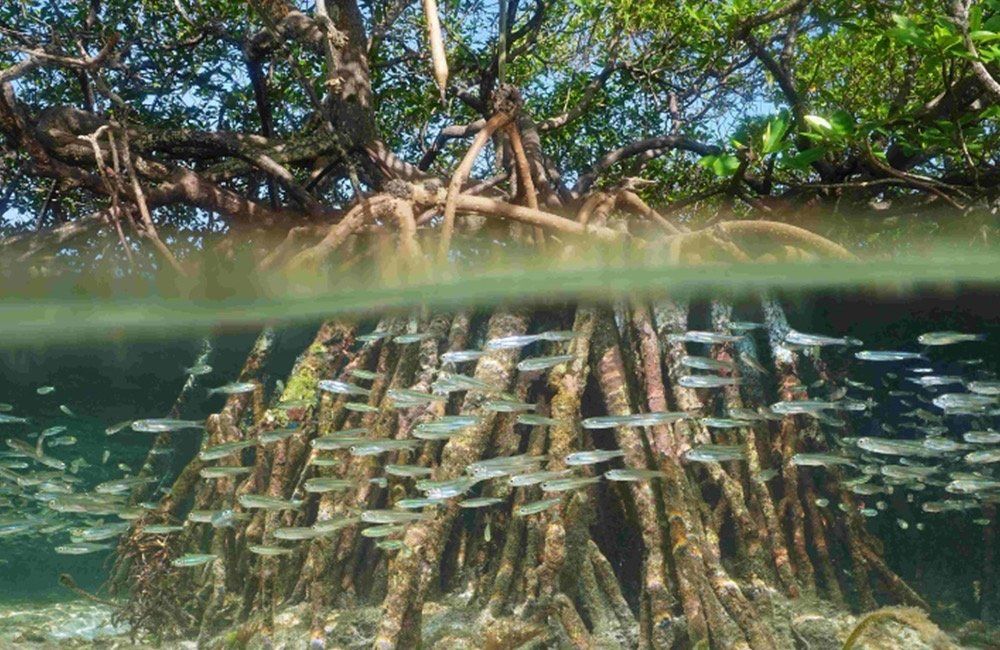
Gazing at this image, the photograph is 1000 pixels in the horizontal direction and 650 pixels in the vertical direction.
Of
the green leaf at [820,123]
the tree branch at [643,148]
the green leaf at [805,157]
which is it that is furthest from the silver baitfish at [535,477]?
the tree branch at [643,148]

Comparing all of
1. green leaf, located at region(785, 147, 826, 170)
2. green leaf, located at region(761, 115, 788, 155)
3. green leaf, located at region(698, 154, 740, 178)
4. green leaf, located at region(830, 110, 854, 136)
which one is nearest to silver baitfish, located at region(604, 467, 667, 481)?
green leaf, located at region(761, 115, 788, 155)

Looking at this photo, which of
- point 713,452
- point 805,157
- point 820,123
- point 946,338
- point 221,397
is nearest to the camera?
point 713,452

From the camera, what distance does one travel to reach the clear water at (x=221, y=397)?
27.0 ft

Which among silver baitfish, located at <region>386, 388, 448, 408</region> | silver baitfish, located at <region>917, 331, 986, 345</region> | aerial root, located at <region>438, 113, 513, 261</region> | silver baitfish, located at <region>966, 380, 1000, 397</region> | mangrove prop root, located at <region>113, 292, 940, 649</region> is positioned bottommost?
mangrove prop root, located at <region>113, 292, 940, 649</region>

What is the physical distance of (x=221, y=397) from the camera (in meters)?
10.5

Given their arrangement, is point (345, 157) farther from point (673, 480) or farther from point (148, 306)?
point (673, 480)

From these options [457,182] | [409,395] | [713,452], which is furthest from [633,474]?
[457,182]

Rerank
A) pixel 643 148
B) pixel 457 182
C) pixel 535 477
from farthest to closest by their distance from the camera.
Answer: pixel 643 148 < pixel 457 182 < pixel 535 477

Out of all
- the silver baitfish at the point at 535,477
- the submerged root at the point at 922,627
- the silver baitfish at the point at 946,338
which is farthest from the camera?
the silver baitfish at the point at 946,338

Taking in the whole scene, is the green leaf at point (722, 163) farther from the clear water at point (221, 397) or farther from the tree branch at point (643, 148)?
the tree branch at point (643, 148)

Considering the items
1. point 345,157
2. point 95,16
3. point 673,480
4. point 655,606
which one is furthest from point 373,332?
point 95,16

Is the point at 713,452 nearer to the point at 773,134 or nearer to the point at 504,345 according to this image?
the point at 504,345

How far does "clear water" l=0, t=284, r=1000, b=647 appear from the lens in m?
8.23

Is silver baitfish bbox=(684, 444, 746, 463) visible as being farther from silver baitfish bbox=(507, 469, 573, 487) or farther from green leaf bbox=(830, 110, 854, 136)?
green leaf bbox=(830, 110, 854, 136)
